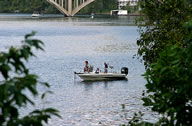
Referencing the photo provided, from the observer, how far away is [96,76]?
45156 mm

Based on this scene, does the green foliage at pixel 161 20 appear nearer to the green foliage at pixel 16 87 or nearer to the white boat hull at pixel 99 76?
the white boat hull at pixel 99 76

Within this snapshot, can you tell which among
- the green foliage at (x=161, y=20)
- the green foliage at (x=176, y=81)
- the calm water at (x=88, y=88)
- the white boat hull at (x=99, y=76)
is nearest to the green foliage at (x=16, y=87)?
the calm water at (x=88, y=88)

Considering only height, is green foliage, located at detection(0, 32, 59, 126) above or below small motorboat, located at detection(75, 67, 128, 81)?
above

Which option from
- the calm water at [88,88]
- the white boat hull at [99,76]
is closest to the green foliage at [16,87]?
the calm water at [88,88]

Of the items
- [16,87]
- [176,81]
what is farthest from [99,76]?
[16,87]

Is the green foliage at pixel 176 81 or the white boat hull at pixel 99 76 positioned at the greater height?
the green foliage at pixel 176 81

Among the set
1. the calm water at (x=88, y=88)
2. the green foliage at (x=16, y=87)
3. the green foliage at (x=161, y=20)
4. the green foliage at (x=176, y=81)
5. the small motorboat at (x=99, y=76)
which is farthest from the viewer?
the small motorboat at (x=99, y=76)

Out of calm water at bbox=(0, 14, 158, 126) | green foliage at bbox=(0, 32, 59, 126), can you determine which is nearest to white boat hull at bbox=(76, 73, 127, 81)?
calm water at bbox=(0, 14, 158, 126)

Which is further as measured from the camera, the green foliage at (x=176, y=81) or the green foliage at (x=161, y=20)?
the green foliage at (x=161, y=20)

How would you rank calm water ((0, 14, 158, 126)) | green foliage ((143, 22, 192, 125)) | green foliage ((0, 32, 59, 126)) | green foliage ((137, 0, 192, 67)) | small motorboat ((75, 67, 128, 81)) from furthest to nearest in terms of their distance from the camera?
small motorboat ((75, 67, 128, 81))
calm water ((0, 14, 158, 126))
green foliage ((137, 0, 192, 67))
green foliage ((143, 22, 192, 125))
green foliage ((0, 32, 59, 126))

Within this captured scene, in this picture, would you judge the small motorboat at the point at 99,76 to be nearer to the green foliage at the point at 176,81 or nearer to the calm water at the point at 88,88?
the calm water at the point at 88,88

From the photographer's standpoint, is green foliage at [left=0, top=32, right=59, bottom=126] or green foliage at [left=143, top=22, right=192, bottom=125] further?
green foliage at [left=143, top=22, right=192, bottom=125]

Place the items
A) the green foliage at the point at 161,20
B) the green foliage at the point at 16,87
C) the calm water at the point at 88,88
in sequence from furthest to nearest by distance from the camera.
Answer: the calm water at the point at 88,88
the green foliage at the point at 161,20
the green foliage at the point at 16,87

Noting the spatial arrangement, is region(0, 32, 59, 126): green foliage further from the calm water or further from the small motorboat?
the small motorboat
